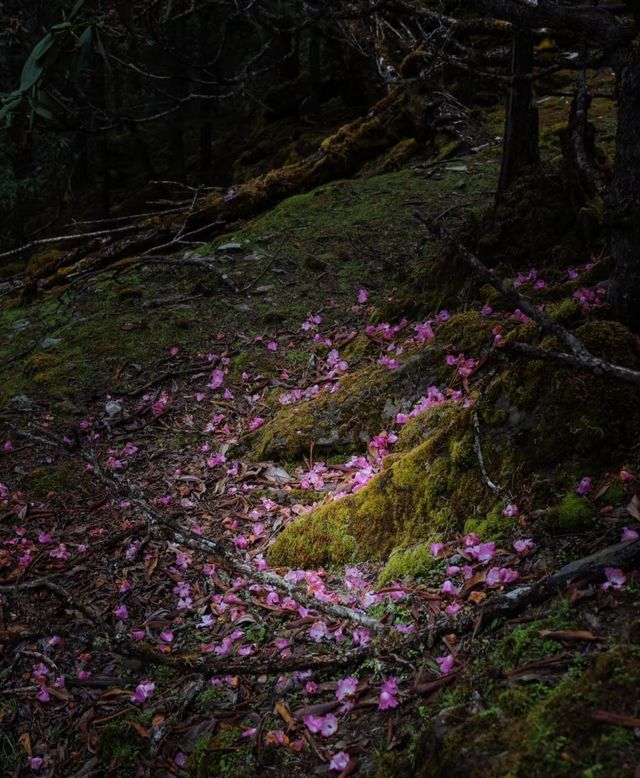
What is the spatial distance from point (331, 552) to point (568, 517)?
53.5 inches

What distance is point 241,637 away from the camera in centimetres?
295

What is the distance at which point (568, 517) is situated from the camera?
2.40 m

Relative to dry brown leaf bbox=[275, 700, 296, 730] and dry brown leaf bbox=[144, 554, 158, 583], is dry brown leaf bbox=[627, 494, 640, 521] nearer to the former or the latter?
dry brown leaf bbox=[275, 700, 296, 730]

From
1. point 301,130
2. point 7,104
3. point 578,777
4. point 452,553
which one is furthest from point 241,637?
point 301,130

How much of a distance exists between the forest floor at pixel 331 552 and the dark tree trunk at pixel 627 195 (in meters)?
0.16

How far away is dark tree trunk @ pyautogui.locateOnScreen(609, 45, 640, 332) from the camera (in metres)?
2.66

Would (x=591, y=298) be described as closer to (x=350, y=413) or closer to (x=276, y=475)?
(x=350, y=413)

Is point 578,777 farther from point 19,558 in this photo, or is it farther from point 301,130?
point 301,130

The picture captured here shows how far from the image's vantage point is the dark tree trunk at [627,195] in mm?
2664

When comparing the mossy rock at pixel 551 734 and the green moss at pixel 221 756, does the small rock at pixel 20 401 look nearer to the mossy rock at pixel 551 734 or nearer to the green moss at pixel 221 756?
the green moss at pixel 221 756

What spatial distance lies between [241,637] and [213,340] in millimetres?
4013

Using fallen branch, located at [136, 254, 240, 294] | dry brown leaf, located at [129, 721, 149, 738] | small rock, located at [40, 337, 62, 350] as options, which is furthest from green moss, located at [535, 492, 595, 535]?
small rock, located at [40, 337, 62, 350]

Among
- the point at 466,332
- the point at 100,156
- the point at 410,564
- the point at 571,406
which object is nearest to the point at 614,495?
the point at 571,406

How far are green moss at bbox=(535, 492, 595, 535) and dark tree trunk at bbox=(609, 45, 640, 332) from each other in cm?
106
